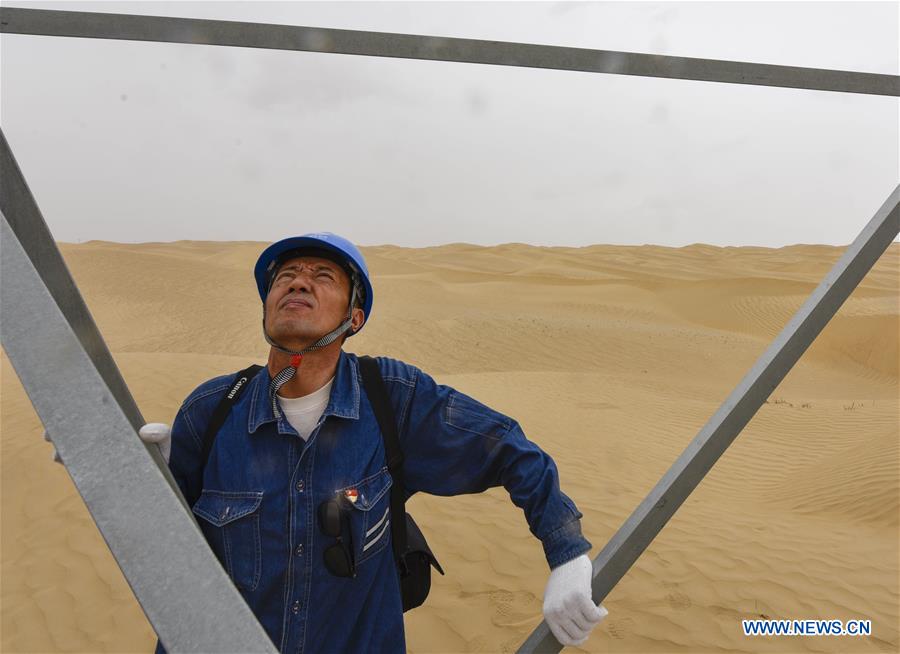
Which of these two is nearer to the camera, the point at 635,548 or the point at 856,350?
the point at 635,548

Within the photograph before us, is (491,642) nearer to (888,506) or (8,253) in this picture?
(8,253)

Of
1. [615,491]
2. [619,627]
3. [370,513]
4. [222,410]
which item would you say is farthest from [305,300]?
[615,491]

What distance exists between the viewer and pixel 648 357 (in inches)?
686

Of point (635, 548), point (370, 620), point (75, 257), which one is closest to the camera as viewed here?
point (635, 548)

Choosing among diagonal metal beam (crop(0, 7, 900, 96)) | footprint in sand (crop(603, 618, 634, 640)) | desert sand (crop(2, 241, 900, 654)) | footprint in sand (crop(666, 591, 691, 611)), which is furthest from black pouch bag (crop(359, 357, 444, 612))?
footprint in sand (crop(666, 591, 691, 611))

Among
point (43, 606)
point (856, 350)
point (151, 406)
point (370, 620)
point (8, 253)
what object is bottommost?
point (856, 350)

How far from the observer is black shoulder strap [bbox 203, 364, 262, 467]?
1.78 meters

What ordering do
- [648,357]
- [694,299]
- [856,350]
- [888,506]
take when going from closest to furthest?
1. [888,506]
2. [648,357]
3. [856,350]
4. [694,299]

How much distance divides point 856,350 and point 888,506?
57.2 ft

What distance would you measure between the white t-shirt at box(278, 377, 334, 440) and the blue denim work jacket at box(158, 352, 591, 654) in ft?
0.16

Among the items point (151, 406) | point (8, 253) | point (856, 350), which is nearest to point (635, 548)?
point (8, 253)

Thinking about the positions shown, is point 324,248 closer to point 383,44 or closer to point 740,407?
point 383,44

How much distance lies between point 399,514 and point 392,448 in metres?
0.21

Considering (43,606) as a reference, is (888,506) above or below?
below
